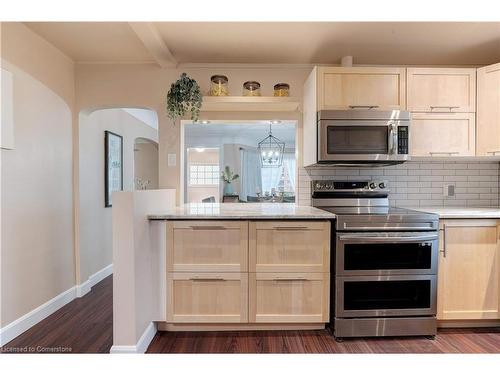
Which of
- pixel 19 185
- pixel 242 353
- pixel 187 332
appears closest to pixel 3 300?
pixel 19 185

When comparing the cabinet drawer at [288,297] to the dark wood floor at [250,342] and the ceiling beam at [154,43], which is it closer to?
the dark wood floor at [250,342]

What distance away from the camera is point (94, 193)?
317cm

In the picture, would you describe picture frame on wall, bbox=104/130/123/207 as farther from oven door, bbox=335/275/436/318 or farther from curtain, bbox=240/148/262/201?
curtain, bbox=240/148/262/201

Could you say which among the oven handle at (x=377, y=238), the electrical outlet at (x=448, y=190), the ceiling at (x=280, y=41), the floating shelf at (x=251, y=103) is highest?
the ceiling at (x=280, y=41)

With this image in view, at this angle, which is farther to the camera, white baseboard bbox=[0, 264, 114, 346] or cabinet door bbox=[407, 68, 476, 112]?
cabinet door bbox=[407, 68, 476, 112]

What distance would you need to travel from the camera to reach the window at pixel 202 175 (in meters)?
8.00

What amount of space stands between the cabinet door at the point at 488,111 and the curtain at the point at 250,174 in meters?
5.95

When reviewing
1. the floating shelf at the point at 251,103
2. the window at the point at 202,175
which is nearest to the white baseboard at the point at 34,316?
the floating shelf at the point at 251,103

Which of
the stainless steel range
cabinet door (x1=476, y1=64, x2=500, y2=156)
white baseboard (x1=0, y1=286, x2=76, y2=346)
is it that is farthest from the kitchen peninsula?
cabinet door (x1=476, y1=64, x2=500, y2=156)

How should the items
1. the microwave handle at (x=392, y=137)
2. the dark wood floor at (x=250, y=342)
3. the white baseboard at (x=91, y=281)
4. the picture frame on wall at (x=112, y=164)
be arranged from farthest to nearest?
the picture frame on wall at (x=112, y=164) < the white baseboard at (x=91, y=281) < the microwave handle at (x=392, y=137) < the dark wood floor at (x=250, y=342)

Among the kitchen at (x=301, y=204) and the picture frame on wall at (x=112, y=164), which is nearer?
the kitchen at (x=301, y=204)

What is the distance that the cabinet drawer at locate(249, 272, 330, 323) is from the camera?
2.10 m

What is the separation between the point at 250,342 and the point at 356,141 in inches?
65.7
